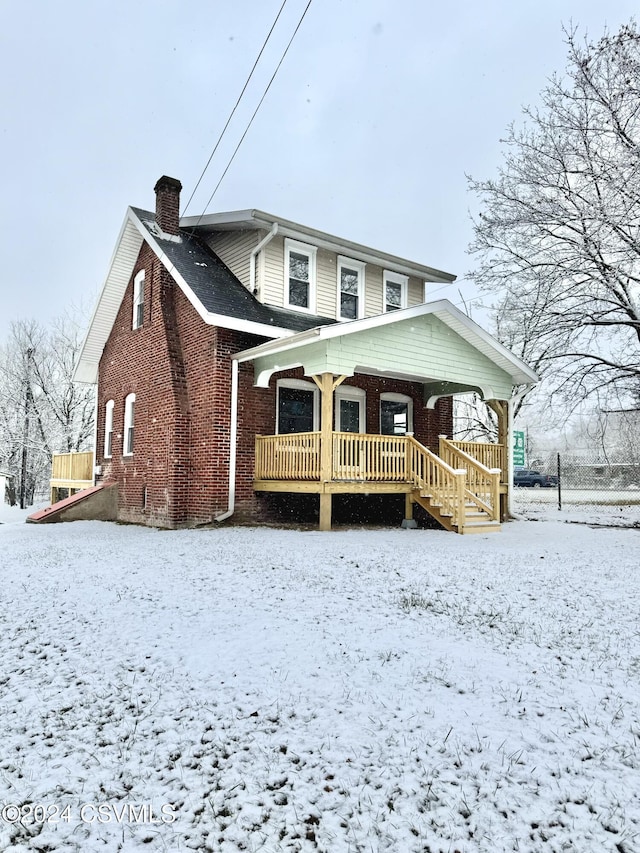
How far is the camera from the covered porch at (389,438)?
436 inches

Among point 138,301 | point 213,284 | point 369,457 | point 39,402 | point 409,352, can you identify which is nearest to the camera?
point 369,457

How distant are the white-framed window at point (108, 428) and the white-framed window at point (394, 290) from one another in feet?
27.2

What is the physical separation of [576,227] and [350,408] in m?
6.52

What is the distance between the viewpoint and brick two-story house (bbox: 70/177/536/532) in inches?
454

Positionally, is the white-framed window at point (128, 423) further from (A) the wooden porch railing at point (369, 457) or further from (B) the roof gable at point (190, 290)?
(A) the wooden porch railing at point (369, 457)

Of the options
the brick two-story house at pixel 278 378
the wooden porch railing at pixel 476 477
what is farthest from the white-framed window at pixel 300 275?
the wooden porch railing at pixel 476 477

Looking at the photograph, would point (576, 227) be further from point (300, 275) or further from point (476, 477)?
point (300, 275)

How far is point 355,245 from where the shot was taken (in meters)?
14.6

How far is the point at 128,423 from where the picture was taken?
1534 cm

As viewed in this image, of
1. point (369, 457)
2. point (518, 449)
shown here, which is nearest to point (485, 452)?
point (369, 457)

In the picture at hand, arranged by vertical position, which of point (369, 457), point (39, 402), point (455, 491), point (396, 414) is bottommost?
point (455, 491)

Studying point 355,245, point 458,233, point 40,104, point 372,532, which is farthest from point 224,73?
point 372,532

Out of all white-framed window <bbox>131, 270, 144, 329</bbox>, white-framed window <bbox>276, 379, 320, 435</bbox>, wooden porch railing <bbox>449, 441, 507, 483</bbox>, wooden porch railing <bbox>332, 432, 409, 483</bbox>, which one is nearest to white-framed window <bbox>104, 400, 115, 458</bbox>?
white-framed window <bbox>131, 270, 144, 329</bbox>

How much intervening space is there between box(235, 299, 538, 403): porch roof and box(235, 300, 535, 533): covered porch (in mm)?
22
